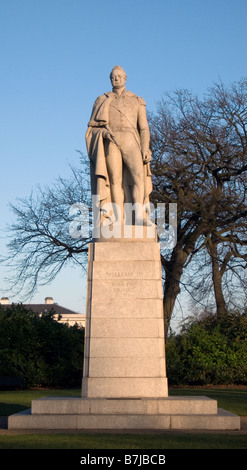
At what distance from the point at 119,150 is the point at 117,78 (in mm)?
1469

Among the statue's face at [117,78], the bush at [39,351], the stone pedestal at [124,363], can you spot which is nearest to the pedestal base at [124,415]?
the stone pedestal at [124,363]

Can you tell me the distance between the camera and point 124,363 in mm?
11320

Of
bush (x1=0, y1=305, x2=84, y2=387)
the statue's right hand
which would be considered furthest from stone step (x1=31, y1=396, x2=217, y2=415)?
bush (x1=0, y1=305, x2=84, y2=387)

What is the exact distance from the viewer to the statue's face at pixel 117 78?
1308 cm

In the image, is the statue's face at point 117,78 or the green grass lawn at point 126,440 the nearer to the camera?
the green grass lawn at point 126,440

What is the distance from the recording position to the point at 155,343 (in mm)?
11438

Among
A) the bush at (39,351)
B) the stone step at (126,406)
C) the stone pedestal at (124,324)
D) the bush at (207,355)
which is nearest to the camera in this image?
the stone step at (126,406)

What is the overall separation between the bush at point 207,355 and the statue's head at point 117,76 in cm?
1093

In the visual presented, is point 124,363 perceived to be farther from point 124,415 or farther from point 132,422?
point 132,422

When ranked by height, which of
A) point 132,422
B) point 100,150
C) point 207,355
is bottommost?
point 132,422

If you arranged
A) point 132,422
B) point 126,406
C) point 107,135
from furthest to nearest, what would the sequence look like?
point 107,135 < point 126,406 < point 132,422

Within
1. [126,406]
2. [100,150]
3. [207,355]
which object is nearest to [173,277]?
[207,355]

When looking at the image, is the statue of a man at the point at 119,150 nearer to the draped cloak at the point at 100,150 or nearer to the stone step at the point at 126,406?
the draped cloak at the point at 100,150

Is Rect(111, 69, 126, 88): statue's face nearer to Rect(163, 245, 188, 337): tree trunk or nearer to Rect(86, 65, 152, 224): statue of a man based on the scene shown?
Rect(86, 65, 152, 224): statue of a man
